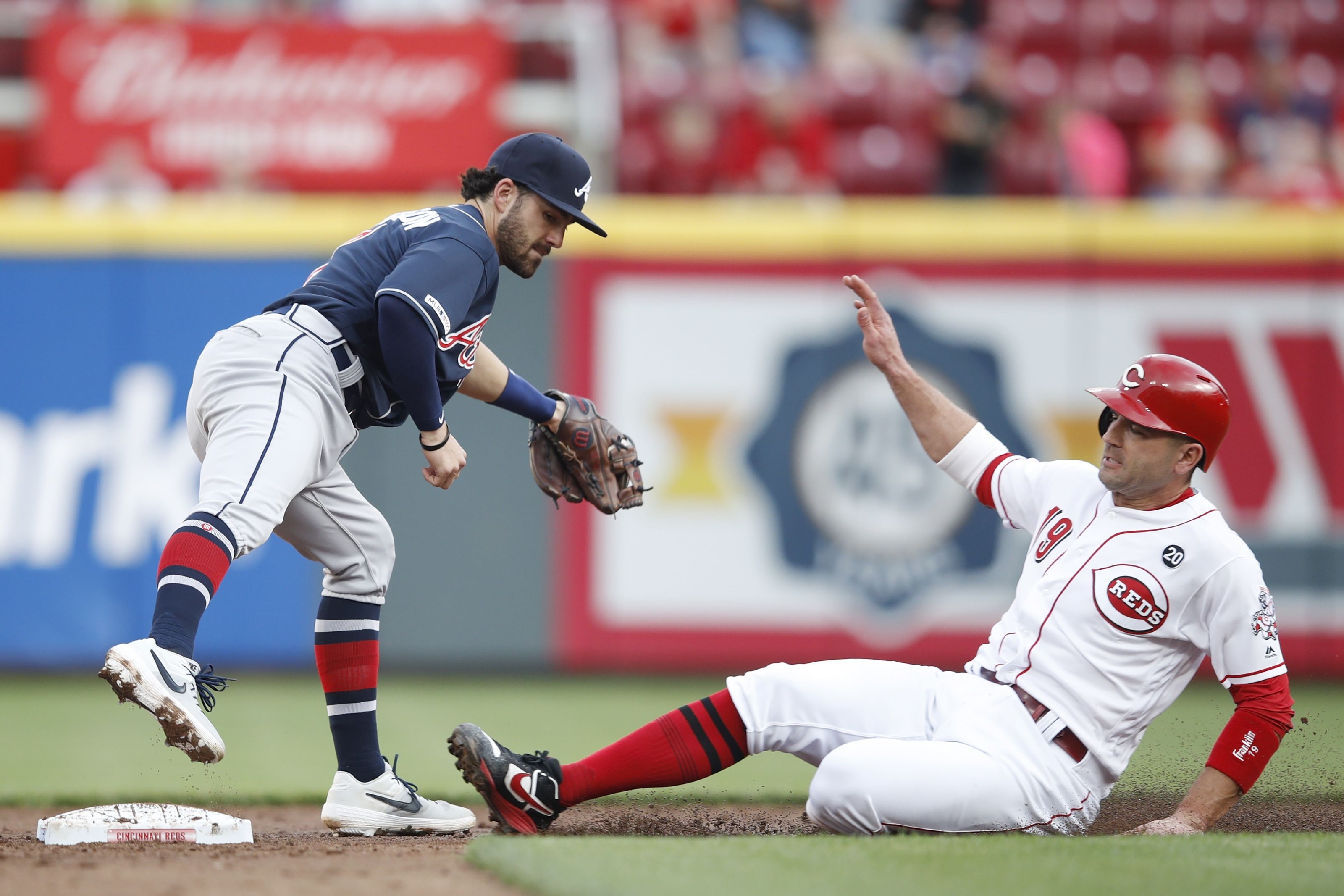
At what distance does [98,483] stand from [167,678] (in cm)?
457

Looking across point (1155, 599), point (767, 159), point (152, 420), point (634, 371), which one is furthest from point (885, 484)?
point (1155, 599)

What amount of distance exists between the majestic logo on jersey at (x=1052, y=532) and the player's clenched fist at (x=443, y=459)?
144cm

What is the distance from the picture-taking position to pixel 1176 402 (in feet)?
11.2

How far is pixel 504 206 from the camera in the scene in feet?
12.4

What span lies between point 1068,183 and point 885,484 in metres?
1.99

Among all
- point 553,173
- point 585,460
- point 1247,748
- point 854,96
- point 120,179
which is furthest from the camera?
point 854,96

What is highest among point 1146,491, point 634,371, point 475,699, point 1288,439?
point 634,371

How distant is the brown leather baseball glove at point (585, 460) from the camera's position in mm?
4125

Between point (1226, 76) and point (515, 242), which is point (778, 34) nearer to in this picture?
point (1226, 76)

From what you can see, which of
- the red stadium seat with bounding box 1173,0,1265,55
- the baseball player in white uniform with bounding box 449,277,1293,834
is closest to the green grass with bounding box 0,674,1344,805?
the baseball player in white uniform with bounding box 449,277,1293,834

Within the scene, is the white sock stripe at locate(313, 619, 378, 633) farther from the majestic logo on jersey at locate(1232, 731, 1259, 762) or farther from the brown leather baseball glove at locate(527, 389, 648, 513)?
the majestic logo on jersey at locate(1232, 731, 1259, 762)

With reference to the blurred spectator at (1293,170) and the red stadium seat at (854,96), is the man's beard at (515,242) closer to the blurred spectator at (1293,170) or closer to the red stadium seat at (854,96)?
the blurred spectator at (1293,170)

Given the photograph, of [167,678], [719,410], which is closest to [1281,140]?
[719,410]

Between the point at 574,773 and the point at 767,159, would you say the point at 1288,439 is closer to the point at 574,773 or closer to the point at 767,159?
the point at 767,159
